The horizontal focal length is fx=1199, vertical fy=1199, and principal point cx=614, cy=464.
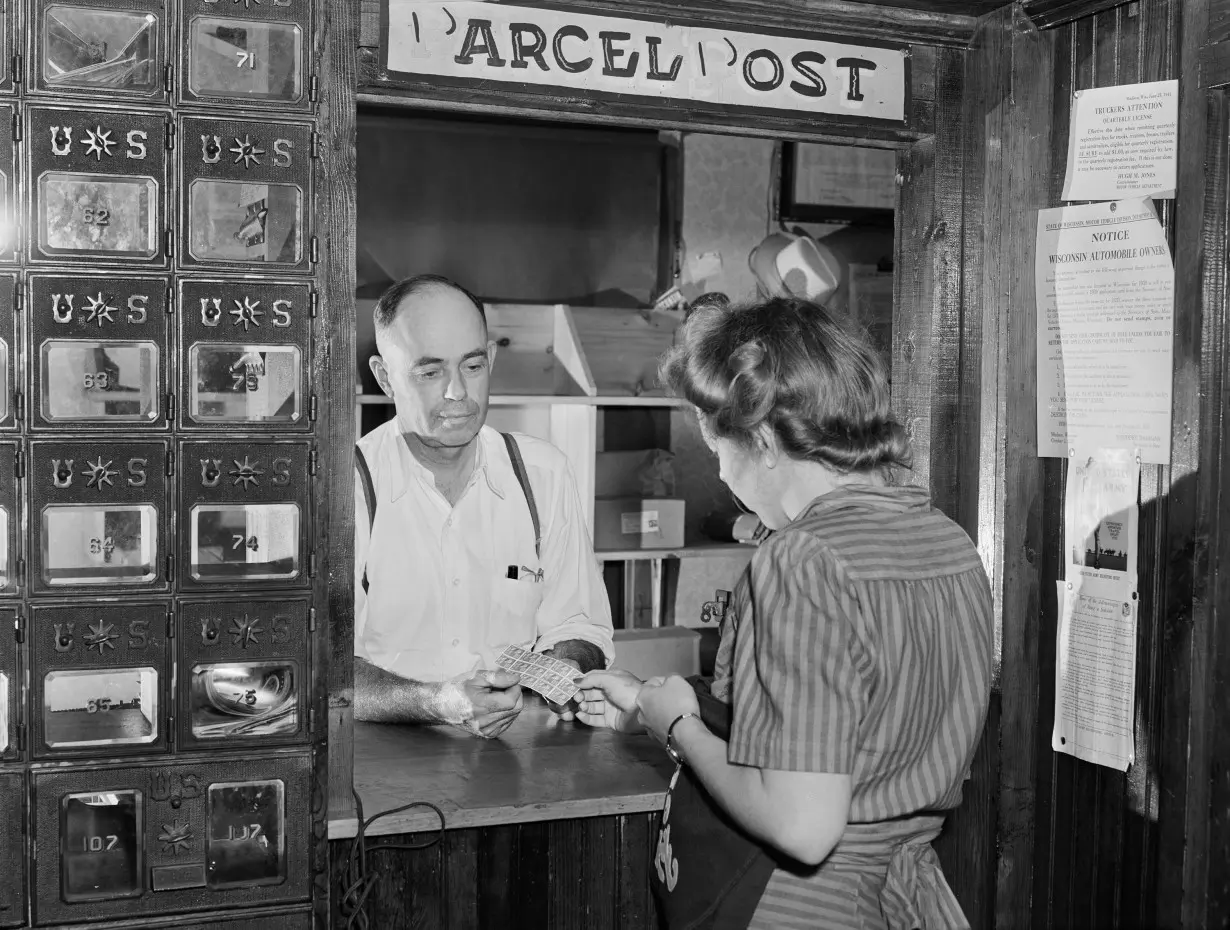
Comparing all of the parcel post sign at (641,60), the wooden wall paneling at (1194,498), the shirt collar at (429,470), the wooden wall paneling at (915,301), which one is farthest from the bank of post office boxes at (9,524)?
the wooden wall paneling at (1194,498)

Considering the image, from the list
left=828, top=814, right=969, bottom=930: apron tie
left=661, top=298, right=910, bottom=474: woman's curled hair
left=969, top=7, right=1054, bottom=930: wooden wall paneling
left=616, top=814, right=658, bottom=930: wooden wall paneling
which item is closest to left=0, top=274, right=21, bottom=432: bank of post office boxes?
left=661, top=298, right=910, bottom=474: woman's curled hair

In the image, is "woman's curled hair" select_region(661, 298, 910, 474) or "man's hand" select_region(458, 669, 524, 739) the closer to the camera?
"woman's curled hair" select_region(661, 298, 910, 474)

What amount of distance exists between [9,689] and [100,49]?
3.52 feet

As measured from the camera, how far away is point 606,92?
7.61ft

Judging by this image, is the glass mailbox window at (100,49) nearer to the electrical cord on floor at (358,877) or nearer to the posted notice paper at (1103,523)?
the electrical cord on floor at (358,877)

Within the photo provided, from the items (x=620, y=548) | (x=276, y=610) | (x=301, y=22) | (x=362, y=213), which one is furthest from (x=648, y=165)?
(x=276, y=610)

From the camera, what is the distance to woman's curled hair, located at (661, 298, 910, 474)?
158 cm

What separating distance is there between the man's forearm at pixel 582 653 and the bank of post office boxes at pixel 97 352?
1.01 metres

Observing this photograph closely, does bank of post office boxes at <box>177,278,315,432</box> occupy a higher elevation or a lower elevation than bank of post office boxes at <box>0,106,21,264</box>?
lower

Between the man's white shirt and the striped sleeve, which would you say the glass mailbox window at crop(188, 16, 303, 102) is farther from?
the striped sleeve

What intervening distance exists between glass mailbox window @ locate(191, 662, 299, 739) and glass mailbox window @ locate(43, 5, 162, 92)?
101 cm

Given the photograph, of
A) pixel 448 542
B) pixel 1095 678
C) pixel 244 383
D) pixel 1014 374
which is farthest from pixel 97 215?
pixel 1095 678

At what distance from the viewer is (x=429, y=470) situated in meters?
2.55

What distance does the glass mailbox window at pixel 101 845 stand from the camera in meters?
2.04
